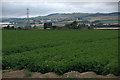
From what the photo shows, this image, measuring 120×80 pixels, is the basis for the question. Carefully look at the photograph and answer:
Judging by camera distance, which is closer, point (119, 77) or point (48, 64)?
point (119, 77)

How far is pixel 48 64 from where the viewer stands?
34.9ft

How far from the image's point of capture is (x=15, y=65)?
37.5 feet

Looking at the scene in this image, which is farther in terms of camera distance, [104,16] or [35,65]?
[104,16]

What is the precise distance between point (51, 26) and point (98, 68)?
90.8 meters

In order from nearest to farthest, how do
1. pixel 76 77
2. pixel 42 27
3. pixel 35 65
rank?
pixel 76 77
pixel 35 65
pixel 42 27

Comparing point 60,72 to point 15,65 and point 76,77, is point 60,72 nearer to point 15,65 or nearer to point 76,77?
point 76,77

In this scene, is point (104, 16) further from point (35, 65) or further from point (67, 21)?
point (35, 65)

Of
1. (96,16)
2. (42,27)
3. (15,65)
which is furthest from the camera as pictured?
(96,16)

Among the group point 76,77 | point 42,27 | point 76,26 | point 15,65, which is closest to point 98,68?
point 76,77

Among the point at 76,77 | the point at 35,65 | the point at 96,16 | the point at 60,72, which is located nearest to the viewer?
the point at 76,77

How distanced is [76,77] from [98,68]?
239 centimetres

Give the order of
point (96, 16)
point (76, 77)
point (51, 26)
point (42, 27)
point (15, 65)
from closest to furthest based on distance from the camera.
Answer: point (76, 77)
point (15, 65)
point (42, 27)
point (51, 26)
point (96, 16)

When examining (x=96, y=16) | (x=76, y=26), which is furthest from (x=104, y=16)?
(x=76, y=26)

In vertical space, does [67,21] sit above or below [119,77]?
above
